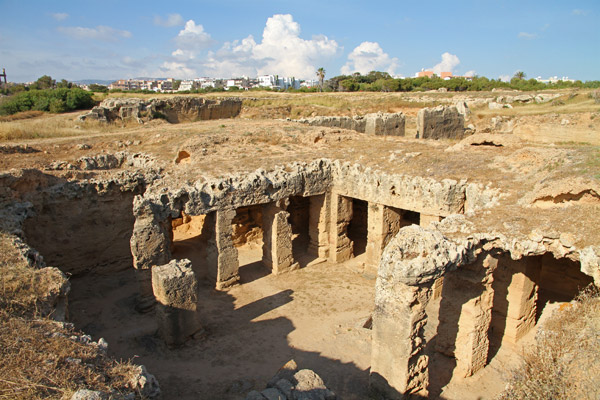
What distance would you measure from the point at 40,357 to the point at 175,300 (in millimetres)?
4523

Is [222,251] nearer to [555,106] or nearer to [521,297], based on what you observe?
[521,297]

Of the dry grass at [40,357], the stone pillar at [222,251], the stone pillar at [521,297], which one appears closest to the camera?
the dry grass at [40,357]

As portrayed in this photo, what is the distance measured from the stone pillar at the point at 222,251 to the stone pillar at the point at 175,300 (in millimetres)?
2310

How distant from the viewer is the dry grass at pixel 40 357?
4305 millimetres

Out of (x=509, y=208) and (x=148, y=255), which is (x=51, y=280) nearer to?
(x=148, y=255)

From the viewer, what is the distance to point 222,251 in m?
12.1

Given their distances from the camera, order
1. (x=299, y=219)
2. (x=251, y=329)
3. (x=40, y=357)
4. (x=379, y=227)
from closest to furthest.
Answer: (x=40, y=357) → (x=251, y=329) → (x=379, y=227) → (x=299, y=219)

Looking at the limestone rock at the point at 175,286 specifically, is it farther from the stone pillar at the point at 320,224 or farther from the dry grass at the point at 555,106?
the dry grass at the point at 555,106

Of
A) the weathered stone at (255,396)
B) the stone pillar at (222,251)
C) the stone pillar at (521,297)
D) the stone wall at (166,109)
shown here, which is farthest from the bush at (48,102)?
the stone pillar at (521,297)

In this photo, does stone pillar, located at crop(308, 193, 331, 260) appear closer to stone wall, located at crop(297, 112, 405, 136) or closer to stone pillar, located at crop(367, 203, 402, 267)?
stone pillar, located at crop(367, 203, 402, 267)

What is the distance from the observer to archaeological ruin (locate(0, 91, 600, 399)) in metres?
7.03

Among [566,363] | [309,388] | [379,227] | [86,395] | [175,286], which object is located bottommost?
[309,388]

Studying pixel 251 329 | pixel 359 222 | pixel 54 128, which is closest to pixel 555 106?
pixel 359 222

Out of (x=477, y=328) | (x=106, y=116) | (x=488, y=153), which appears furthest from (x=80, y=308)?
(x=106, y=116)
